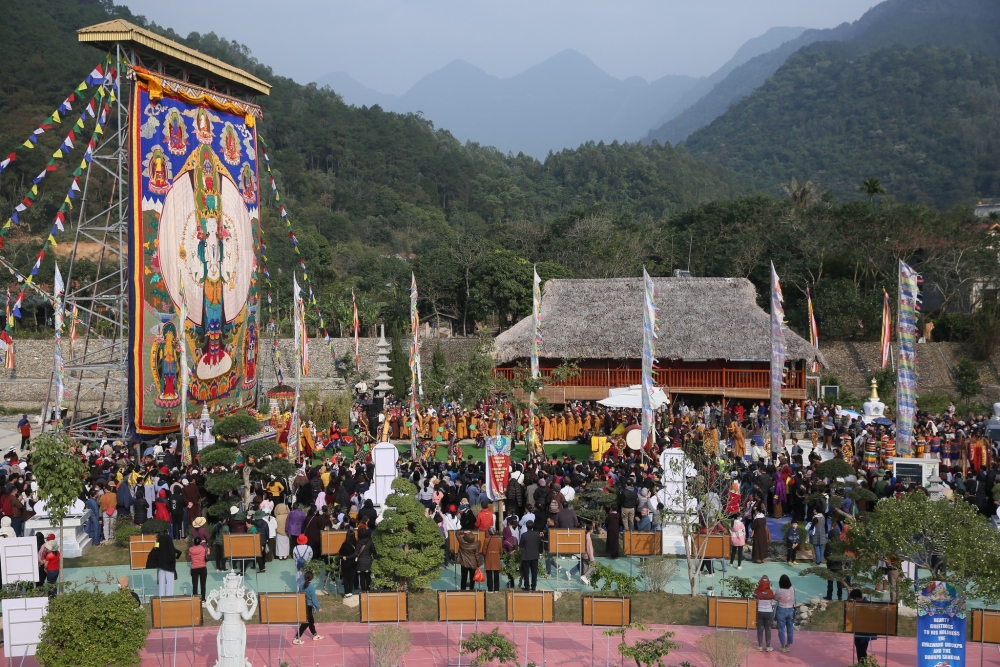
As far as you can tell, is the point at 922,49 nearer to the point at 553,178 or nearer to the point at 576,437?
the point at 553,178

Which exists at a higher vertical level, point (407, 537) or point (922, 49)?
point (922, 49)

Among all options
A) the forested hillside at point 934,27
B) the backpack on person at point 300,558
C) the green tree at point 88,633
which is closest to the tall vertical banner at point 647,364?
the backpack on person at point 300,558

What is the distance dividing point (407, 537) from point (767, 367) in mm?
20085

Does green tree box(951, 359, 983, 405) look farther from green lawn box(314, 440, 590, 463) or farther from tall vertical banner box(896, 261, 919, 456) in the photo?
tall vertical banner box(896, 261, 919, 456)

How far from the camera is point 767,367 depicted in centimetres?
2983

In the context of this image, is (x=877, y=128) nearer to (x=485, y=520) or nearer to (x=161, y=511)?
(x=485, y=520)

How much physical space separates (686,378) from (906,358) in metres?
12.7

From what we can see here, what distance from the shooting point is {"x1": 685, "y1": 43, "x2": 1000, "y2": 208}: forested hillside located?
86.4 m

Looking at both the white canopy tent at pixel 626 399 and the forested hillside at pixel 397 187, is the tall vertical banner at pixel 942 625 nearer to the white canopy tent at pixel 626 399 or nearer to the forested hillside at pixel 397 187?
the white canopy tent at pixel 626 399

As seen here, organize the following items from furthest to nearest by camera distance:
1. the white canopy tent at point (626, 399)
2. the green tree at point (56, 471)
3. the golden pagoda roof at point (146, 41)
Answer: the white canopy tent at point (626, 399) → the golden pagoda roof at point (146, 41) → the green tree at point (56, 471)

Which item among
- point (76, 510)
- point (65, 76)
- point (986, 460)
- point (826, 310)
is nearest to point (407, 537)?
point (76, 510)

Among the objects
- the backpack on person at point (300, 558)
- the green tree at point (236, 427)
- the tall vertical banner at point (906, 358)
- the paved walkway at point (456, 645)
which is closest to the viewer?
the paved walkway at point (456, 645)

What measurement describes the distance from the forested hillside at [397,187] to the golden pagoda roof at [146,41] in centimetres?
1884

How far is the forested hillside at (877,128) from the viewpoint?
86375mm
